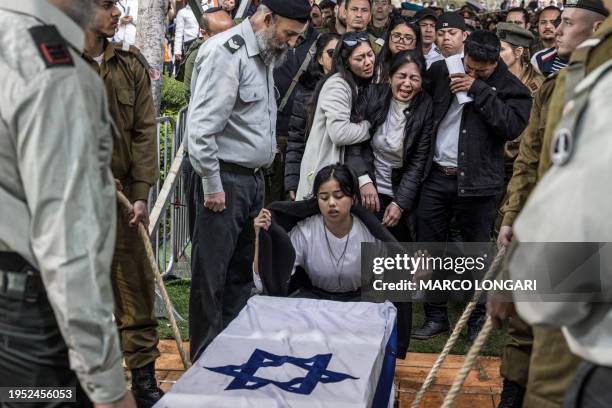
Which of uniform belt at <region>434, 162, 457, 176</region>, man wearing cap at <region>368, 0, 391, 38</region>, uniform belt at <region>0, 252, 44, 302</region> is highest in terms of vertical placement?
uniform belt at <region>0, 252, 44, 302</region>

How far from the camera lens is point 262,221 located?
15.8 ft

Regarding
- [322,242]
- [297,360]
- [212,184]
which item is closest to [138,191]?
[212,184]

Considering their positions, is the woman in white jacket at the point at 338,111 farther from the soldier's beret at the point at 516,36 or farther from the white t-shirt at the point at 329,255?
the soldier's beret at the point at 516,36

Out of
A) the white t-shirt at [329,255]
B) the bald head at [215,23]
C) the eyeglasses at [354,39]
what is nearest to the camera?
the white t-shirt at [329,255]

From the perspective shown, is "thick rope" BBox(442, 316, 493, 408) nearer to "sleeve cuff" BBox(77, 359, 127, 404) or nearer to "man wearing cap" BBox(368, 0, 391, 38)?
"sleeve cuff" BBox(77, 359, 127, 404)

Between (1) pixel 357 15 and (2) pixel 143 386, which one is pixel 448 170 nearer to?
(1) pixel 357 15

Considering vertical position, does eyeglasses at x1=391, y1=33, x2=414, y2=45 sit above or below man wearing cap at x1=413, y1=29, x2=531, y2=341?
above

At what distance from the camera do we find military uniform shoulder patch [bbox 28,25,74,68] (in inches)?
75.8

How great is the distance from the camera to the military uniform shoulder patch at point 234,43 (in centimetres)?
454

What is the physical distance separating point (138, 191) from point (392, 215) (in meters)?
1.95

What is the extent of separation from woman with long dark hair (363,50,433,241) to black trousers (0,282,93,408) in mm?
3707

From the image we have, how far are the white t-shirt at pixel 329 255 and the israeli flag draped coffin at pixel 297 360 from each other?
0.54 meters

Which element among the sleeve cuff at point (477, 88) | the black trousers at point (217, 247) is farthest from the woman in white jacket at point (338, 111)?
the black trousers at point (217, 247)

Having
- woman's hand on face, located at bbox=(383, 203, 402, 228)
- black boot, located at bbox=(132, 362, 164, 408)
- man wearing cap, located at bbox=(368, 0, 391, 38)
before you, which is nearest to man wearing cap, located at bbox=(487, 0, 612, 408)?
woman's hand on face, located at bbox=(383, 203, 402, 228)
